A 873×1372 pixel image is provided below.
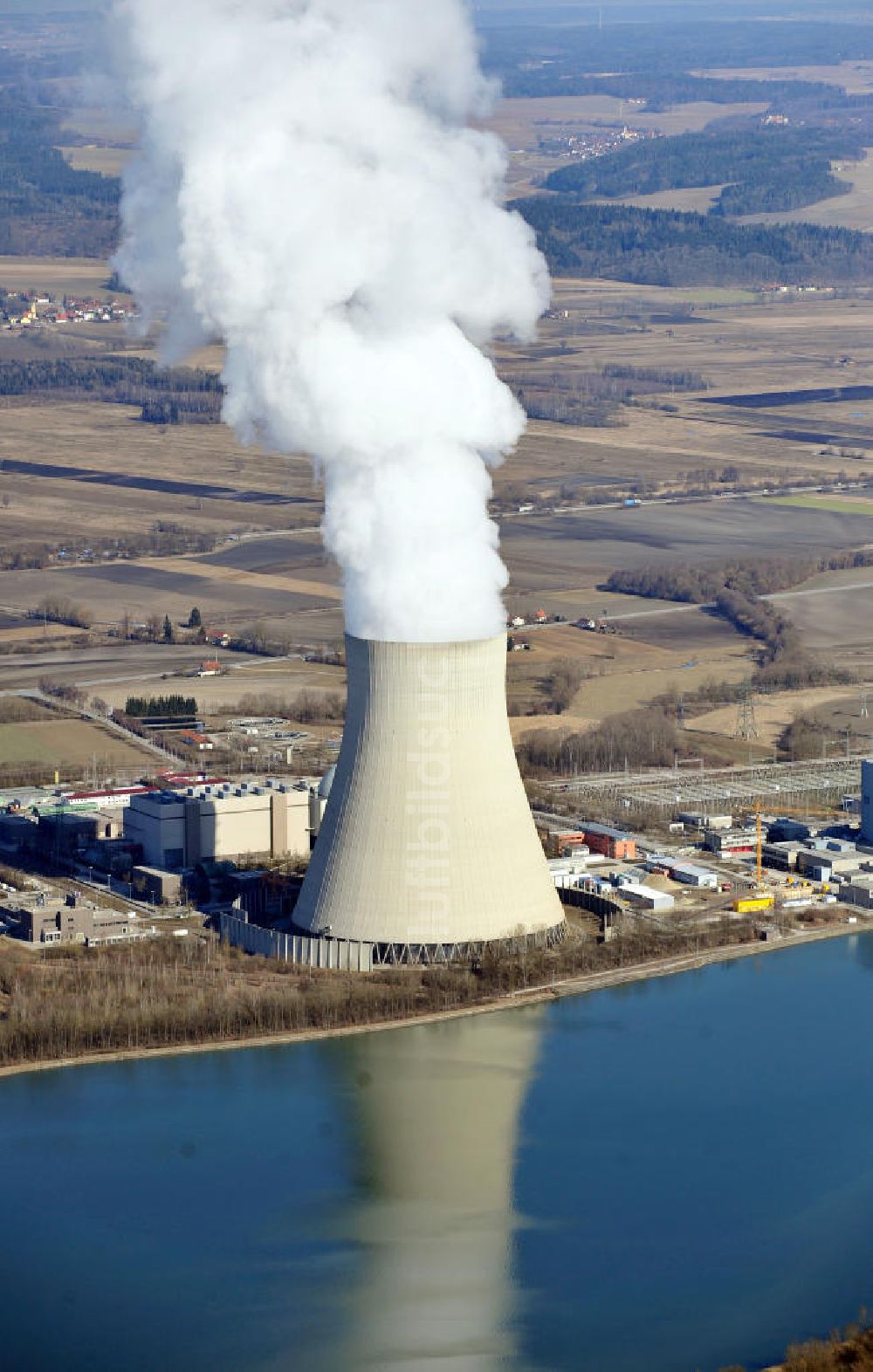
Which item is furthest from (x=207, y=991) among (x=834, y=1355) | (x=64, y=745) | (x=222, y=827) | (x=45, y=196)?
(x=45, y=196)

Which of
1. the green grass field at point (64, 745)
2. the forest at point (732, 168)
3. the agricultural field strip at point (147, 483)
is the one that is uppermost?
the forest at point (732, 168)

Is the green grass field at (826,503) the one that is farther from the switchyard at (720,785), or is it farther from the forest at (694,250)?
the forest at (694,250)

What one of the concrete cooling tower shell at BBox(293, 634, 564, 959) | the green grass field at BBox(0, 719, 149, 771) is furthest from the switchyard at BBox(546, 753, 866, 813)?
the concrete cooling tower shell at BBox(293, 634, 564, 959)

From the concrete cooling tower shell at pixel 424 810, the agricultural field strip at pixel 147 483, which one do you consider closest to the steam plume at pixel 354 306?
the concrete cooling tower shell at pixel 424 810

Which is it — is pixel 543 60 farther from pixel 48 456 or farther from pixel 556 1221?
pixel 556 1221

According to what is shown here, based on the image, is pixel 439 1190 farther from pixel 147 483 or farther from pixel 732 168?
pixel 732 168
